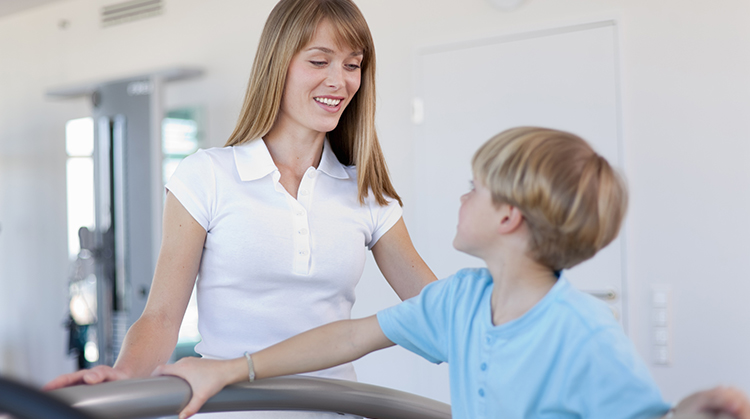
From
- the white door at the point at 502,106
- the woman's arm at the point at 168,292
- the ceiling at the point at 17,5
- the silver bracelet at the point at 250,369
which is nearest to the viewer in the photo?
the silver bracelet at the point at 250,369

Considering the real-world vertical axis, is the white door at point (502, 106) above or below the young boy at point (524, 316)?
above

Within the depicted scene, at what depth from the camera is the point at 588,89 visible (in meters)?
2.87

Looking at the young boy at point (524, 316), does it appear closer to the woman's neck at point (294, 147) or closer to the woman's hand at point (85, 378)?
the woman's hand at point (85, 378)

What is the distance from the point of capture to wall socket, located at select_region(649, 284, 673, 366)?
2.72 m

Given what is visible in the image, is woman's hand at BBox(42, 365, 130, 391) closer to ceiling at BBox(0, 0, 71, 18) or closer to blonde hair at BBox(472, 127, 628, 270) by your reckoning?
blonde hair at BBox(472, 127, 628, 270)

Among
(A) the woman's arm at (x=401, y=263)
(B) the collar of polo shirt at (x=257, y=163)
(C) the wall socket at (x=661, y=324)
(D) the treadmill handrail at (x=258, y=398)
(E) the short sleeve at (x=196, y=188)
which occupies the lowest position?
(C) the wall socket at (x=661, y=324)

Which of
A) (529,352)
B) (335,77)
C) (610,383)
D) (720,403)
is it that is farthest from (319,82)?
(720,403)

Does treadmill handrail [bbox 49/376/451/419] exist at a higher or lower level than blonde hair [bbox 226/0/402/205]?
lower

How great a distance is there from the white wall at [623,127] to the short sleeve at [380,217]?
1.68 meters

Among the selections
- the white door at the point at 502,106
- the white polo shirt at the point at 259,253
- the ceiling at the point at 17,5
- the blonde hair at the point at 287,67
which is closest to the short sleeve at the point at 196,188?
the white polo shirt at the point at 259,253

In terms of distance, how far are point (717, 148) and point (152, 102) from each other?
114 inches

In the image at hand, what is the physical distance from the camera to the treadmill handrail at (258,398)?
2.51 ft

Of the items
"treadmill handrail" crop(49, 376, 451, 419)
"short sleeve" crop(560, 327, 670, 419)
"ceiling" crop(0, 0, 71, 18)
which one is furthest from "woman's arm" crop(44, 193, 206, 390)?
"ceiling" crop(0, 0, 71, 18)

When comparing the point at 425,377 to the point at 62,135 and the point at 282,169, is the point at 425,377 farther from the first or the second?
the point at 62,135
